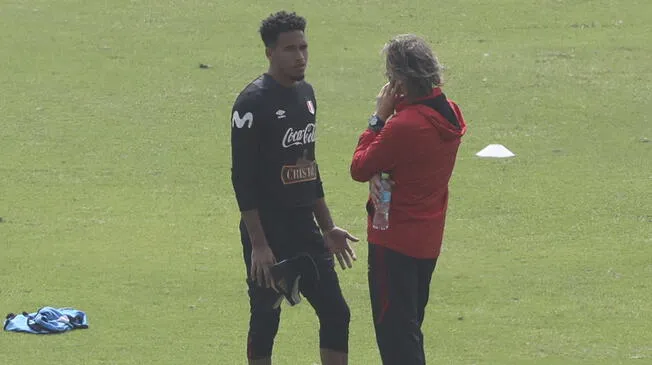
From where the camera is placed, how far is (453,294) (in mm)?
10023

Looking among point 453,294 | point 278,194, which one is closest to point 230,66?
point 453,294

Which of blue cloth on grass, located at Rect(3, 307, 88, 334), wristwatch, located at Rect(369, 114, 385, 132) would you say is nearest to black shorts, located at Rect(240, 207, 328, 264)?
wristwatch, located at Rect(369, 114, 385, 132)

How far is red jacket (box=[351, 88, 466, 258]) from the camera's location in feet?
22.4

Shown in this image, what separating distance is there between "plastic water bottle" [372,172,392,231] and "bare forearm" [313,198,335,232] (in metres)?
0.67

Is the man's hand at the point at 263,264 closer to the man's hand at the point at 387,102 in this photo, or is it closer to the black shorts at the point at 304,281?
the black shorts at the point at 304,281

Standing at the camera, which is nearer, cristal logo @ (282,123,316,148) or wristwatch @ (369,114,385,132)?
wristwatch @ (369,114,385,132)

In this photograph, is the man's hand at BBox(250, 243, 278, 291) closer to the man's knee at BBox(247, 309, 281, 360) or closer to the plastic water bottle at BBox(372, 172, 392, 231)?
the man's knee at BBox(247, 309, 281, 360)

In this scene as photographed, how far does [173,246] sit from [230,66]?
19.2 ft

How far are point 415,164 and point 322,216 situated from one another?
2.91ft

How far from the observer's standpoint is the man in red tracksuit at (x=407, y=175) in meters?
6.82

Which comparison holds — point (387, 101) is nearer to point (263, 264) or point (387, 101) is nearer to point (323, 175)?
point (263, 264)

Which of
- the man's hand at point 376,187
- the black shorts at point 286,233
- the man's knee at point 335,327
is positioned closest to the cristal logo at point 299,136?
the black shorts at point 286,233

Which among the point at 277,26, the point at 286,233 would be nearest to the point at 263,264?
the point at 286,233

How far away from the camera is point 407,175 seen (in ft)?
22.7
